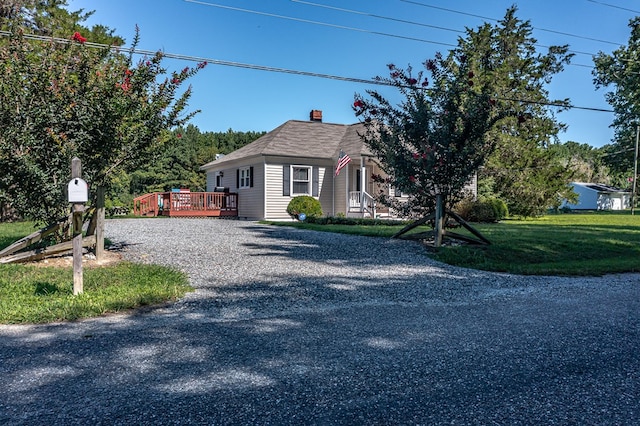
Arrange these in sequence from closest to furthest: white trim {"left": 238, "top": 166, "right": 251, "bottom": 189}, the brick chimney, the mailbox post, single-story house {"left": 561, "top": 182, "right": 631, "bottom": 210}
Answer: the mailbox post < white trim {"left": 238, "top": 166, "right": 251, "bottom": 189} < the brick chimney < single-story house {"left": 561, "top": 182, "right": 631, "bottom": 210}

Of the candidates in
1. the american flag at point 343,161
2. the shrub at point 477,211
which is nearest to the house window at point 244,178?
the american flag at point 343,161

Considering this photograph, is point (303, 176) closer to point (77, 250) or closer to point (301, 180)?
point (301, 180)

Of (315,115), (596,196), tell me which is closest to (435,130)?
(315,115)

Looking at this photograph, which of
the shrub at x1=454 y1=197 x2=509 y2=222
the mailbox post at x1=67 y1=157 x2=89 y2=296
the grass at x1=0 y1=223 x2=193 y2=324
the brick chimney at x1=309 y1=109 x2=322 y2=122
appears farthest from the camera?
the brick chimney at x1=309 y1=109 x2=322 y2=122

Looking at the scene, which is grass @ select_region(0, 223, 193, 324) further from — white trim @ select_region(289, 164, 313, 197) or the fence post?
white trim @ select_region(289, 164, 313, 197)

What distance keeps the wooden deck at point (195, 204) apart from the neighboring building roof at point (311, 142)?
6.99 feet

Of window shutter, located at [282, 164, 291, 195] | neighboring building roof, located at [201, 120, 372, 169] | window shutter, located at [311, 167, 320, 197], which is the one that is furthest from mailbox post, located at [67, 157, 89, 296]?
window shutter, located at [311, 167, 320, 197]

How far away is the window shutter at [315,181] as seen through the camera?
2198 cm

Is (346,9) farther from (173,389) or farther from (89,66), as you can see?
(173,389)

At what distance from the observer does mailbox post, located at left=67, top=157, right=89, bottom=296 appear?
18.6 feet

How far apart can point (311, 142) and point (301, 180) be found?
2635 mm

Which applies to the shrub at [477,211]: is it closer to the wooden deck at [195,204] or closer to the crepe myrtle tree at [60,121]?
the wooden deck at [195,204]

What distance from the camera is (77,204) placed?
Answer: 19.2 ft

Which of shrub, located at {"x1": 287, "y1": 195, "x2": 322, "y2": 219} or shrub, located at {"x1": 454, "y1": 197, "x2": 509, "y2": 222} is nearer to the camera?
shrub, located at {"x1": 287, "y1": 195, "x2": 322, "y2": 219}
